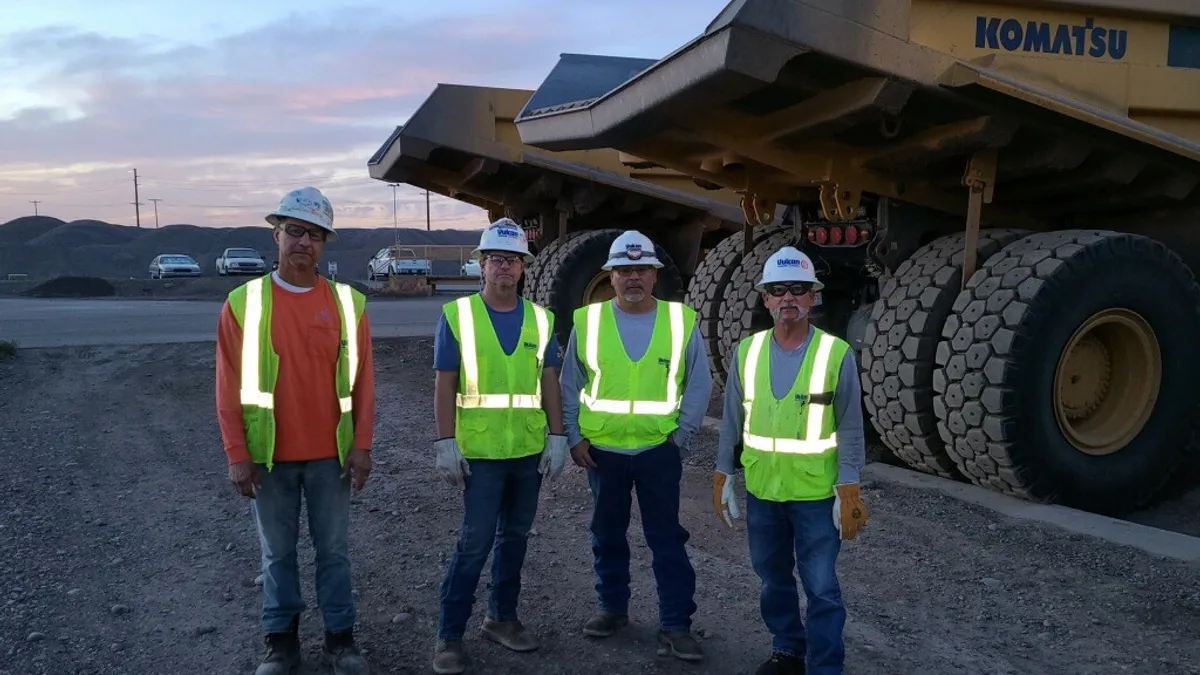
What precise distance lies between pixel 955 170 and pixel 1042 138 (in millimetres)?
589

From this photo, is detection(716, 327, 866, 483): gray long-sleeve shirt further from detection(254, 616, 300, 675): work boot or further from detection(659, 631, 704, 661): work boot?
detection(254, 616, 300, 675): work boot

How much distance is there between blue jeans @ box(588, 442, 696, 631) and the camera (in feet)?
12.5

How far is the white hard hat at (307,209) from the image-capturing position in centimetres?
358

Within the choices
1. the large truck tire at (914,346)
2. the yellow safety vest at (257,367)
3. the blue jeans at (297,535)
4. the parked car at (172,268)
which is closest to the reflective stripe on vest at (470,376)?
the blue jeans at (297,535)

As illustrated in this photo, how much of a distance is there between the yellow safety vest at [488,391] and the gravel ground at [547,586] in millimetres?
787

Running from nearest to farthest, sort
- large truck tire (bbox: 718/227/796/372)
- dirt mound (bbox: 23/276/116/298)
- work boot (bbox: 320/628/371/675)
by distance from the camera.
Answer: work boot (bbox: 320/628/371/675), large truck tire (bbox: 718/227/796/372), dirt mound (bbox: 23/276/116/298)

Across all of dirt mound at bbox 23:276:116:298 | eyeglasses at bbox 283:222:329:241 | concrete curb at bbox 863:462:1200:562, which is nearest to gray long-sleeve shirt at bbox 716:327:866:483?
eyeglasses at bbox 283:222:329:241

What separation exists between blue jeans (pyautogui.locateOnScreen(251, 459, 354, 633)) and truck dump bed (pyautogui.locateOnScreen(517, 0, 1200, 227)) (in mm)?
2638

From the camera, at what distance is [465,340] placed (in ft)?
12.3

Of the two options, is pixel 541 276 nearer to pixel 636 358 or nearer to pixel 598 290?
pixel 598 290

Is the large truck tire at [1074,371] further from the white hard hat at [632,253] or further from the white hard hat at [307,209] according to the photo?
the white hard hat at [307,209]

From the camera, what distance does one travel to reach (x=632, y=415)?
3.83m

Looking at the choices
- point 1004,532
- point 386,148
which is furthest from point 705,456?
point 386,148

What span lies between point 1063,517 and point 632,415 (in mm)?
2754
